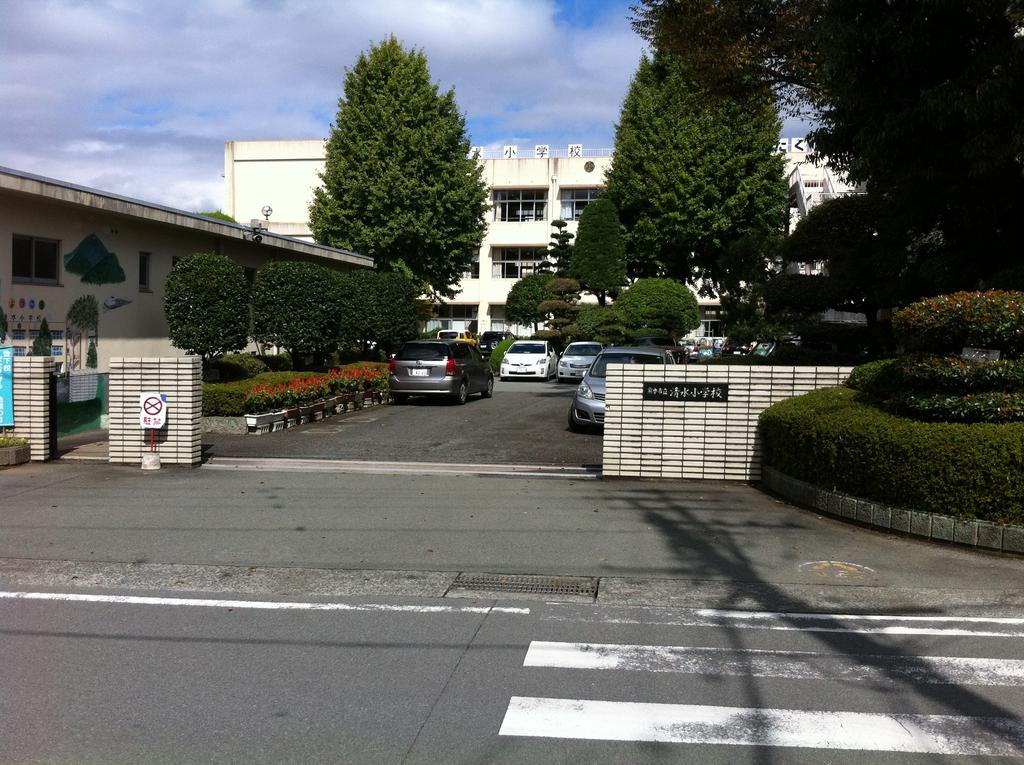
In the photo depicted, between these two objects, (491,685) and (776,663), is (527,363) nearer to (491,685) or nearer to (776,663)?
(776,663)

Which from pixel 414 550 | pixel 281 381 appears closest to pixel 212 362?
pixel 281 381

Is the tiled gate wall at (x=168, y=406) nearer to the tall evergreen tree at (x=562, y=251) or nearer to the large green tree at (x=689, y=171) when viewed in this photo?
the large green tree at (x=689, y=171)

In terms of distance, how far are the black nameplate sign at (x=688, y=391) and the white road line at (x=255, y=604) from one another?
5.29 metres

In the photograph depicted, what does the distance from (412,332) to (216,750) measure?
2271 centimetres

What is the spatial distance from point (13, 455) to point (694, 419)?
29.7 feet

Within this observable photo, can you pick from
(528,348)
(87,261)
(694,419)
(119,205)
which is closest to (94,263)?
(87,261)

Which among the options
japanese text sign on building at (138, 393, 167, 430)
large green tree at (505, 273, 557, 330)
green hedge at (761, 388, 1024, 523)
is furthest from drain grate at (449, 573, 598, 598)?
large green tree at (505, 273, 557, 330)

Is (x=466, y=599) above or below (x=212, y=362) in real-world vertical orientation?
below

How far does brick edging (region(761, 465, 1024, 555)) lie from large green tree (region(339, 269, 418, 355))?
585 inches

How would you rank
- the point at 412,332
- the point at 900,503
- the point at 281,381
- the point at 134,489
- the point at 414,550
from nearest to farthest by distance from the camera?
the point at 414,550, the point at 900,503, the point at 134,489, the point at 281,381, the point at 412,332

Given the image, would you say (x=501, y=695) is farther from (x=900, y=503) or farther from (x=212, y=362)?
(x=212, y=362)

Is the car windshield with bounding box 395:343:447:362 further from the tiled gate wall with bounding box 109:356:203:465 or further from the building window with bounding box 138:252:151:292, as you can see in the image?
the tiled gate wall with bounding box 109:356:203:465

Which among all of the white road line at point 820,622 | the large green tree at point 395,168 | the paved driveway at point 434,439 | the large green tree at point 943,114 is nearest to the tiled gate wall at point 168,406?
the paved driveway at point 434,439

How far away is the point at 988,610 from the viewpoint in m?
6.35
